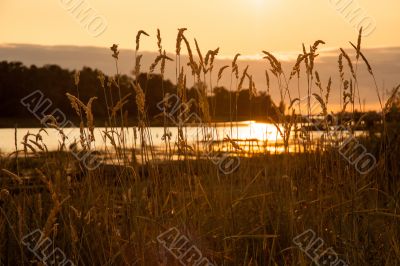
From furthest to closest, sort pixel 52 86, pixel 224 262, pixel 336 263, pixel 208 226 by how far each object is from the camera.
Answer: pixel 52 86 < pixel 208 226 < pixel 336 263 < pixel 224 262

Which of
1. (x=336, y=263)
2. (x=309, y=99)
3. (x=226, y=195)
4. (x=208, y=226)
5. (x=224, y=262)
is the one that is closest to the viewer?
(x=224, y=262)

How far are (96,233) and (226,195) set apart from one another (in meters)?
0.86

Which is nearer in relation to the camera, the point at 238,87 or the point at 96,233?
the point at 96,233

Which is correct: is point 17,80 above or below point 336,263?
above

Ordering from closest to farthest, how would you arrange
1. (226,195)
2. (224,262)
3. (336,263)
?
(224,262), (336,263), (226,195)

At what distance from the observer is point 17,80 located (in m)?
40.8

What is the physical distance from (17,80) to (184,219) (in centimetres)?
4025

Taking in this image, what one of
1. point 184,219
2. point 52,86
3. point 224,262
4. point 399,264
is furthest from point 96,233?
point 52,86

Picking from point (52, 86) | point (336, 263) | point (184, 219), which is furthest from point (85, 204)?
point (52, 86)

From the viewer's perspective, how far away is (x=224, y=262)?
109 inches

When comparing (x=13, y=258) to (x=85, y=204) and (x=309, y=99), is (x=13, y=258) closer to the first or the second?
(x=85, y=204)

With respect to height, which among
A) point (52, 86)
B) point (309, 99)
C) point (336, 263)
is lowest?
point (336, 263)

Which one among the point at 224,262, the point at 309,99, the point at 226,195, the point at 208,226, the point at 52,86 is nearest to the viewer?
the point at 224,262

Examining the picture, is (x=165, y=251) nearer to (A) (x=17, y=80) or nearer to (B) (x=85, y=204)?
(B) (x=85, y=204)
